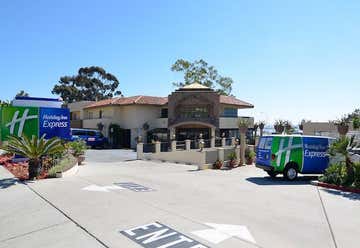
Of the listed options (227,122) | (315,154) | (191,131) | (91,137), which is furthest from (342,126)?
(91,137)

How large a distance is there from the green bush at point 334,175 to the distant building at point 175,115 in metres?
23.1

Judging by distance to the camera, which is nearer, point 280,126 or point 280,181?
→ point 280,181

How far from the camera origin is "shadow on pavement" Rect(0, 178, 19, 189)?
11.1 meters

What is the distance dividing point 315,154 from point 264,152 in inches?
89.9

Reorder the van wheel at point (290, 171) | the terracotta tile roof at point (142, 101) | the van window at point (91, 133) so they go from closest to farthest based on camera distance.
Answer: the van wheel at point (290, 171), the van window at point (91, 133), the terracotta tile roof at point (142, 101)

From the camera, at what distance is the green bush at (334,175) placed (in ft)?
40.7

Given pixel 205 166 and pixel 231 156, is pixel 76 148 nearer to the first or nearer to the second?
pixel 205 166

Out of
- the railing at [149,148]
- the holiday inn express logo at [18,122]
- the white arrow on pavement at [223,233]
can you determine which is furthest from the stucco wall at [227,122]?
the white arrow on pavement at [223,233]

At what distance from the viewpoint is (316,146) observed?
49.8ft

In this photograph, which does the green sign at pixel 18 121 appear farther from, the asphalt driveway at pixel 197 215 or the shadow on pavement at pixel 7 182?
the asphalt driveway at pixel 197 215

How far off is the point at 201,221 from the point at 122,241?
1.86 m

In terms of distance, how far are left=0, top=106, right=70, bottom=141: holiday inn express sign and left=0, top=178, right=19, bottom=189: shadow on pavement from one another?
4759 millimetres

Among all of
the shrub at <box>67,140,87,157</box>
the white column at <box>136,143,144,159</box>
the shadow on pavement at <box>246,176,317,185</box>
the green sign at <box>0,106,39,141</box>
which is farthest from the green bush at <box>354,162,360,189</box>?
the white column at <box>136,143,144,159</box>

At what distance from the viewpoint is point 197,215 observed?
7.50 m
